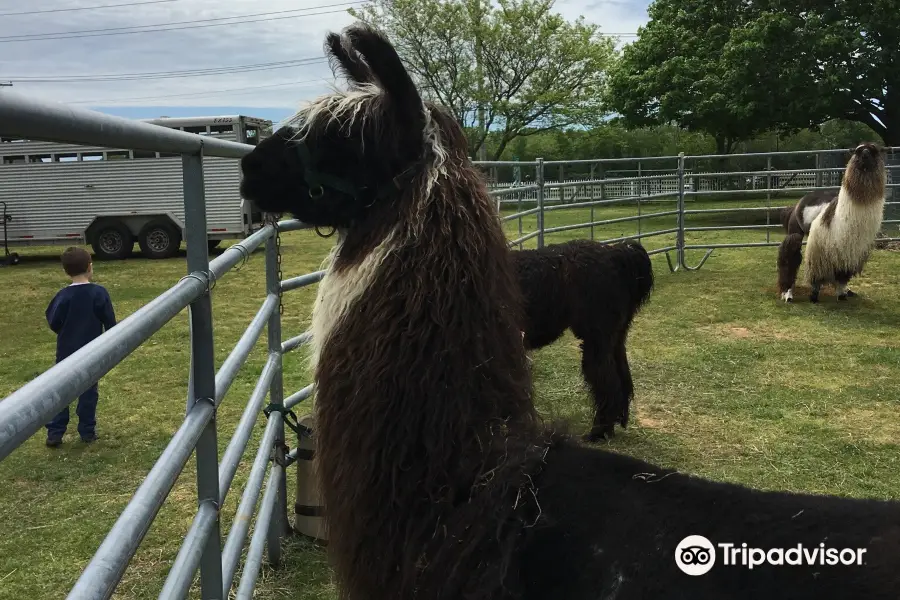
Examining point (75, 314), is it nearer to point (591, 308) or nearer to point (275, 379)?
point (275, 379)

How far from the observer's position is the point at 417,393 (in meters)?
1.46

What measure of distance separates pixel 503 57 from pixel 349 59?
29.1 metres

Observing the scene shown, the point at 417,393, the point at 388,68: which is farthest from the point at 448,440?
the point at 388,68

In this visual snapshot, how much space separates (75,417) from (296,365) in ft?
5.91

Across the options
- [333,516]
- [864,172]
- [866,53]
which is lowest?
[333,516]

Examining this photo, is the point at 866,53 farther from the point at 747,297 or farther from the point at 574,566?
the point at 574,566

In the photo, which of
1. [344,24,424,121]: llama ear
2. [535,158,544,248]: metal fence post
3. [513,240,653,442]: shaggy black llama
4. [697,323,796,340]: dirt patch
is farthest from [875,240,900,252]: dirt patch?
[344,24,424,121]: llama ear

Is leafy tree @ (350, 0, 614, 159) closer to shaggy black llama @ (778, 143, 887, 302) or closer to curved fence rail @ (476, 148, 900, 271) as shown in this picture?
curved fence rail @ (476, 148, 900, 271)

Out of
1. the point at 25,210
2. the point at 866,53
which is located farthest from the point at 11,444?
the point at 866,53

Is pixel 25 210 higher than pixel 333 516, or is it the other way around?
pixel 25 210

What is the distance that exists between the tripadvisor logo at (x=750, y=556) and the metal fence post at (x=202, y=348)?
3.04 feet

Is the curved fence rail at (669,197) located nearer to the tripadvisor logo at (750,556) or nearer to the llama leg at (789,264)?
the tripadvisor logo at (750,556)

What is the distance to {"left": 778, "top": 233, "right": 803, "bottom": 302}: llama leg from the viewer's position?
8219 mm

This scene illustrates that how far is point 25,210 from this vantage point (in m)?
14.2
